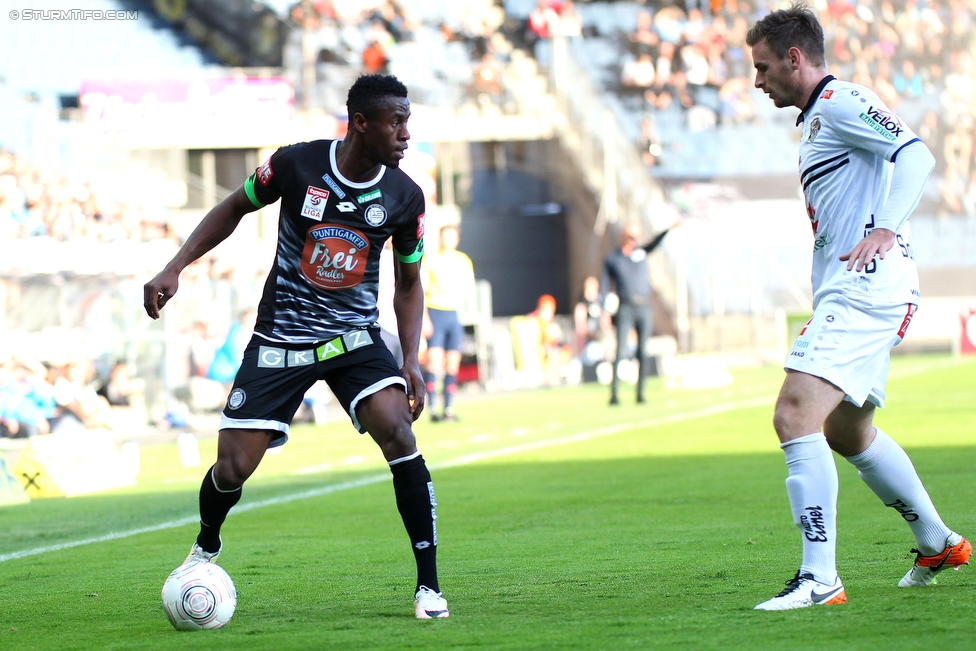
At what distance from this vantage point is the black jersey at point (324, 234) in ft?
16.8

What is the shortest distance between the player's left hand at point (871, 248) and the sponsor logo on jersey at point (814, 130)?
0.49 m

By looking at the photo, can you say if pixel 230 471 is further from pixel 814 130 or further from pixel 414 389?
pixel 814 130

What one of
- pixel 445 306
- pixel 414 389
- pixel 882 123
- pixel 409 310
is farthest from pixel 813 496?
pixel 445 306

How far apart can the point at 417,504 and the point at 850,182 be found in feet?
6.38

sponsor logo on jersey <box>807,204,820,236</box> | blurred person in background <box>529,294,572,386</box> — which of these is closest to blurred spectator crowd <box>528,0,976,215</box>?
blurred person in background <box>529,294,572,386</box>

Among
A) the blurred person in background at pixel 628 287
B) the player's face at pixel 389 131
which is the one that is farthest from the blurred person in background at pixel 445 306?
the player's face at pixel 389 131

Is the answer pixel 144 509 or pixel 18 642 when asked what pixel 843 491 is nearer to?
pixel 144 509

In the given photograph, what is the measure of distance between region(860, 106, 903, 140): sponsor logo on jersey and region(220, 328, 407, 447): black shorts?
1930 mm

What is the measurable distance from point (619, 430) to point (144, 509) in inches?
245

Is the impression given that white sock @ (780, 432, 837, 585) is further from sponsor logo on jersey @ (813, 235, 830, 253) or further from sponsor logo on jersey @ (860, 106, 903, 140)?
sponsor logo on jersey @ (860, 106, 903, 140)

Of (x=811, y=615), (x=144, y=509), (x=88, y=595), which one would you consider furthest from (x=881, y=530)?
(x=144, y=509)

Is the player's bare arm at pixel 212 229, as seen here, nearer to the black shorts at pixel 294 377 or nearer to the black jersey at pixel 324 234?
the black jersey at pixel 324 234

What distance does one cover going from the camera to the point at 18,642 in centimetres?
466

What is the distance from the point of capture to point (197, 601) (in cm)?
483
